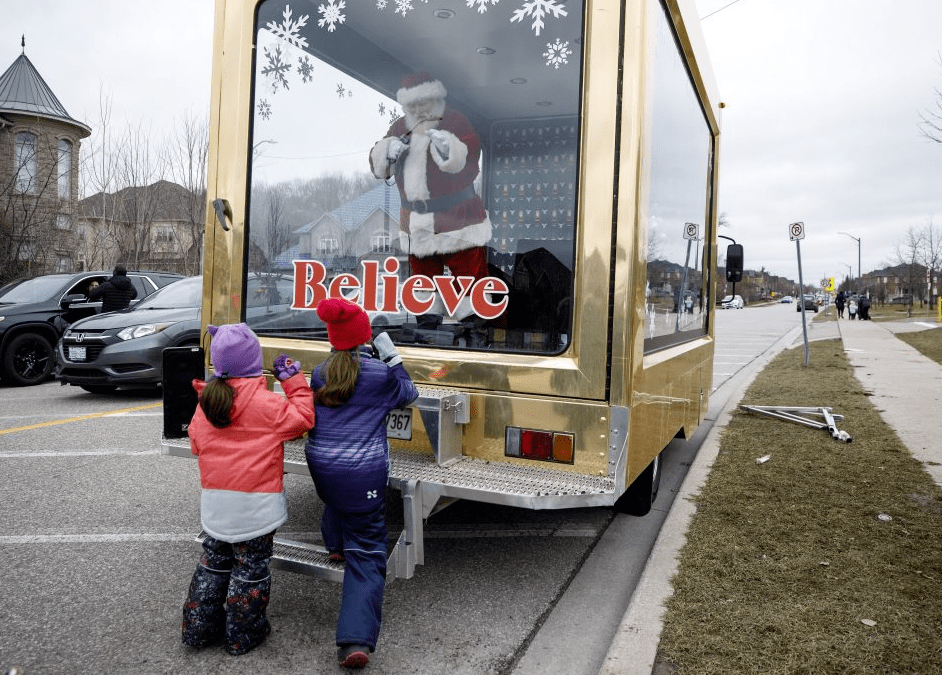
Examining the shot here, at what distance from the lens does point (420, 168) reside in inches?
136

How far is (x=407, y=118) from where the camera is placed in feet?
11.4

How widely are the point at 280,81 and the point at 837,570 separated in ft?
12.4

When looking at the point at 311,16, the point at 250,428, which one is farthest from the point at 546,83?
the point at 250,428

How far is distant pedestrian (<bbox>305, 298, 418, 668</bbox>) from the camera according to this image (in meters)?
2.81

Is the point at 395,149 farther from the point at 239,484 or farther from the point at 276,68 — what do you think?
the point at 239,484

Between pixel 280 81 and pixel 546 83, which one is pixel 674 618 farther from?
pixel 280 81

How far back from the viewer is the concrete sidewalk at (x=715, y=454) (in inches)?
113

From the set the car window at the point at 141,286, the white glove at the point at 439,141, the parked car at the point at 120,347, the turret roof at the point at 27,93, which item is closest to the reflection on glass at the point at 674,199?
the white glove at the point at 439,141

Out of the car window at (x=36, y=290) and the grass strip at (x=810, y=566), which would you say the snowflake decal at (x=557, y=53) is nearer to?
the grass strip at (x=810, y=566)

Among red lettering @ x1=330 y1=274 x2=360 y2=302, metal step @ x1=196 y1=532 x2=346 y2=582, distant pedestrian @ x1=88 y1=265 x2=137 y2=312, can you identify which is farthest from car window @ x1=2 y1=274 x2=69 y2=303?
metal step @ x1=196 y1=532 x2=346 y2=582

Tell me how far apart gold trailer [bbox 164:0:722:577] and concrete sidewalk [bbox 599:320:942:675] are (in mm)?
544

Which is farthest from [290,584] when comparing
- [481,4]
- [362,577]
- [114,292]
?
[114,292]

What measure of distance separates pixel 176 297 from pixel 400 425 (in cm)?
738

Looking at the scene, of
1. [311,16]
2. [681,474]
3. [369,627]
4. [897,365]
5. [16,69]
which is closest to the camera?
[369,627]
